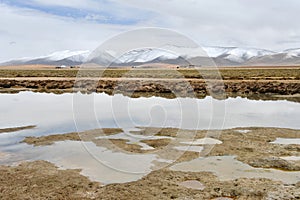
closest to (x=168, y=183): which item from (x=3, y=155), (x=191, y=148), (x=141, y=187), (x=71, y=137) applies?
(x=141, y=187)

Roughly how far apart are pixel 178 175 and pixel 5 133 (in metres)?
10.6

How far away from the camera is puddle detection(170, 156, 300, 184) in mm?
10596

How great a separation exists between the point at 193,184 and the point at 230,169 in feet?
6.39

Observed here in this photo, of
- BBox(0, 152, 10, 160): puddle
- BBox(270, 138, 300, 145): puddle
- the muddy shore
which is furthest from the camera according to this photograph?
the muddy shore

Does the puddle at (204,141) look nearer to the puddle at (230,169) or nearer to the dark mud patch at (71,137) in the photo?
the puddle at (230,169)

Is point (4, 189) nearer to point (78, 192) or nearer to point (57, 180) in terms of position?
point (57, 180)

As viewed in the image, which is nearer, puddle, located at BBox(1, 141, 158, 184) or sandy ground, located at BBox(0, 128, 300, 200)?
sandy ground, located at BBox(0, 128, 300, 200)

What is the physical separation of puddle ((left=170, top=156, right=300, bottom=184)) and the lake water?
4.43 feet

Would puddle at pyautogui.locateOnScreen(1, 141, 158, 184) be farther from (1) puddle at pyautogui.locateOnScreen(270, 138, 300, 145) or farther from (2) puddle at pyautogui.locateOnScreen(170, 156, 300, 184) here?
(1) puddle at pyautogui.locateOnScreen(270, 138, 300, 145)

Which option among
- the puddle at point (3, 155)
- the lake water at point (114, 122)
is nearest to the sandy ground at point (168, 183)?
the lake water at point (114, 122)

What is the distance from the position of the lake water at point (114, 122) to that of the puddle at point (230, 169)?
53.1 inches

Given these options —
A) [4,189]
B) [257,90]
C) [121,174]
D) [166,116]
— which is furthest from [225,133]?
[257,90]

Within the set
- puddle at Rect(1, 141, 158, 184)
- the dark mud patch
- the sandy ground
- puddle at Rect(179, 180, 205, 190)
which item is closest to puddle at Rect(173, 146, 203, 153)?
the sandy ground

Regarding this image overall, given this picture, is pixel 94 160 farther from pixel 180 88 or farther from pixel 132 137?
pixel 180 88
